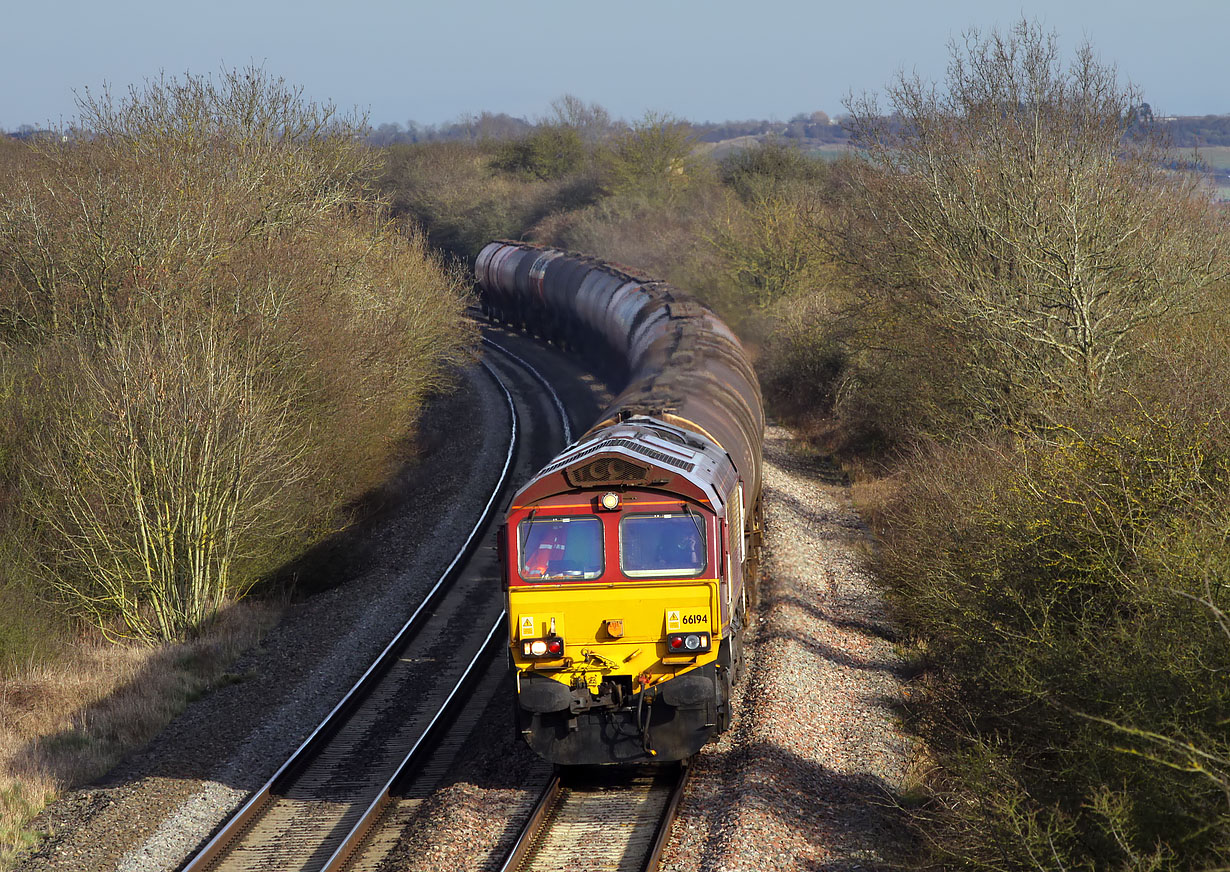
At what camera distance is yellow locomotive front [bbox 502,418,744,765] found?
35.6 ft

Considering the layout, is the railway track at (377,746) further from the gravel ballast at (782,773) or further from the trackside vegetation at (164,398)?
the trackside vegetation at (164,398)

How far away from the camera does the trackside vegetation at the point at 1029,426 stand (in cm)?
755

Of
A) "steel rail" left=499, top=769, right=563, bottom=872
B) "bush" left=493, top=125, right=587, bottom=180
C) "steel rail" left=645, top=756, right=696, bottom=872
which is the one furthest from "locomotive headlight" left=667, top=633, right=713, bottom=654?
"bush" left=493, top=125, right=587, bottom=180

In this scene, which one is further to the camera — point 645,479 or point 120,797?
point 120,797

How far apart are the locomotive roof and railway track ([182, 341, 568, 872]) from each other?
11.6 feet

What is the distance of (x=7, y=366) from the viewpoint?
1961 cm

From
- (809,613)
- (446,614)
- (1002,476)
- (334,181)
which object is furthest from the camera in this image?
(334,181)

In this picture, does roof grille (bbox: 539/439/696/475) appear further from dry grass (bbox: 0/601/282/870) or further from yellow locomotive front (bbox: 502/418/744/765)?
dry grass (bbox: 0/601/282/870)

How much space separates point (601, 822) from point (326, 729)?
13.9ft

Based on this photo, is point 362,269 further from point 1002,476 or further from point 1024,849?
point 1024,849

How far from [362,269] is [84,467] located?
13.0 metres

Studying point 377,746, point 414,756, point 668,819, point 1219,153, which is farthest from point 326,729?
point 1219,153

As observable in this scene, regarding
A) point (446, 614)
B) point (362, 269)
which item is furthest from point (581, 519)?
point (362, 269)

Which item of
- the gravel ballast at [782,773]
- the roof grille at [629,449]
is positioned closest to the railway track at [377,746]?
the gravel ballast at [782,773]
